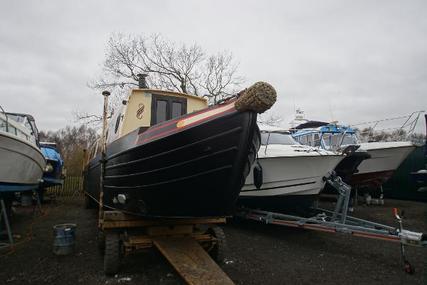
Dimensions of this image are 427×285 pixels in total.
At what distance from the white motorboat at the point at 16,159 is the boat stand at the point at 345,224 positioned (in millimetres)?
4619

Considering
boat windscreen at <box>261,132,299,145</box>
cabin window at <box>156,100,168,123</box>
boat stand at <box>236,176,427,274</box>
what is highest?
cabin window at <box>156,100,168,123</box>

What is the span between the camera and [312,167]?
634cm

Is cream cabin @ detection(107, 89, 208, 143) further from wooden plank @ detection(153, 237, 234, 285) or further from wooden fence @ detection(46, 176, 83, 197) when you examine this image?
wooden fence @ detection(46, 176, 83, 197)

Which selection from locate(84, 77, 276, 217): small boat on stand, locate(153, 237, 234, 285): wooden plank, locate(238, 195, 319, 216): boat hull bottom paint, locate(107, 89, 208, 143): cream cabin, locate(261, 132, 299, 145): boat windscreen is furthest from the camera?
locate(261, 132, 299, 145): boat windscreen

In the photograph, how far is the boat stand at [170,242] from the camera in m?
3.91

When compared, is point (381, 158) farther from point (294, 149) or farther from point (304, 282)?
point (304, 282)

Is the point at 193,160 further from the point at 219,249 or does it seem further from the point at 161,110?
the point at 161,110

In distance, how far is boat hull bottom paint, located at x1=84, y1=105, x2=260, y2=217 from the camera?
141 inches

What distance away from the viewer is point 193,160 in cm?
372

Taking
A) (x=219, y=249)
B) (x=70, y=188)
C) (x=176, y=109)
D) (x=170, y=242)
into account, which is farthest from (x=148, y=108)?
(x=70, y=188)

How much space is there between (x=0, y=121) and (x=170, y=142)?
4458mm

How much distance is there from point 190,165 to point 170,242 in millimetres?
1438

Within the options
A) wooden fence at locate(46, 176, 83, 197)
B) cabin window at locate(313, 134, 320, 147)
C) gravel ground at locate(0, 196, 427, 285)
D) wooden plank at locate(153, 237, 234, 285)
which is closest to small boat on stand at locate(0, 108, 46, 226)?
gravel ground at locate(0, 196, 427, 285)

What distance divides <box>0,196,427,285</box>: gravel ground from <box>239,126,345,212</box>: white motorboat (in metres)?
0.77
